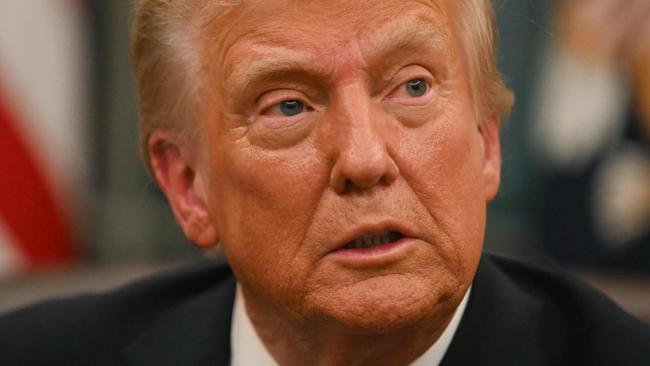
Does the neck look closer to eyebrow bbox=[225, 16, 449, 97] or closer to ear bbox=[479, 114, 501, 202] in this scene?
ear bbox=[479, 114, 501, 202]

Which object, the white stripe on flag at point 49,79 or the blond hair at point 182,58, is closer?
the blond hair at point 182,58

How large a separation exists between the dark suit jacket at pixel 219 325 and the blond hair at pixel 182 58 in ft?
1.27

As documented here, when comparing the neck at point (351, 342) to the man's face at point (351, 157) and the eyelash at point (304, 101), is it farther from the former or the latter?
the eyelash at point (304, 101)

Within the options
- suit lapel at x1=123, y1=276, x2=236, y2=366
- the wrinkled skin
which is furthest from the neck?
suit lapel at x1=123, y1=276, x2=236, y2=366

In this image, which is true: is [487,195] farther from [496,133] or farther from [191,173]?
[191,173]

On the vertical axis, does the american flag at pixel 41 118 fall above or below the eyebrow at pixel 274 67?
below

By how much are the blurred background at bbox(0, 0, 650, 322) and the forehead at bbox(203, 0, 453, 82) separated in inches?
65.3

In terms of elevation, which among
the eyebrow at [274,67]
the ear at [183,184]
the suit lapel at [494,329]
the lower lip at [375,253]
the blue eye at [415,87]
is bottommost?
the suit lapel at [494,329]

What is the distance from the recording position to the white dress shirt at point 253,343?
2283 mm

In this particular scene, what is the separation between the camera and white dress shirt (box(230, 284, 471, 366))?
2.28m

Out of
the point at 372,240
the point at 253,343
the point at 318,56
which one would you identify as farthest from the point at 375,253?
the point at 253,343

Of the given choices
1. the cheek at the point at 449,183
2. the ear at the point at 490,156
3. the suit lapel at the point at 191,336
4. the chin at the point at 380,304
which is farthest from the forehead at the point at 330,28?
the suit lapel at the point at 191,336

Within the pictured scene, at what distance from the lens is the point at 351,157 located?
1.99 metres

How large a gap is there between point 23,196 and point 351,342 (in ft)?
8.09
